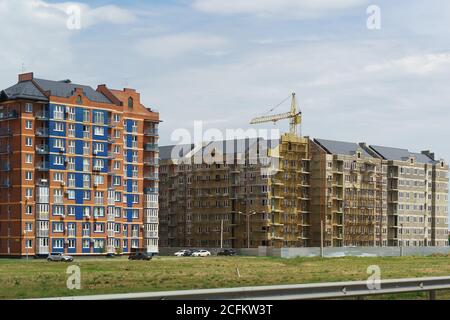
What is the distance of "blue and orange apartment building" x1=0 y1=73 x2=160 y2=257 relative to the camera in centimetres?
10750

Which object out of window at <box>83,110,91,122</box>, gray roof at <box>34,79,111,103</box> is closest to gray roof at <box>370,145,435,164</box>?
gray roof at <box>34,79,111,103</box>

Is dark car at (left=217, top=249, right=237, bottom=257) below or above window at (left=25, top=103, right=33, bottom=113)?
below

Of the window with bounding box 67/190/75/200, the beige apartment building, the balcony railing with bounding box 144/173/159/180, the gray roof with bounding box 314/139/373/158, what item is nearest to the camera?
the window with bounding box 67/190/75/200

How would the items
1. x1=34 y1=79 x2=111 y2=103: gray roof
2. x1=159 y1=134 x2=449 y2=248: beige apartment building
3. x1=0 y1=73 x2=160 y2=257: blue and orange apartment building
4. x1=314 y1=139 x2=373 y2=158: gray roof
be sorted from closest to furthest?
x1=0 y1=73 x2=160 y2=257: blue and orange apartment building < x1=34 y1=79 x2=111 y2=103: gray roof < x1=159 y1=134 x2=449 y2=248: beige apartment building < x1=314 y1=139 x2=373 y2=158: gray roof

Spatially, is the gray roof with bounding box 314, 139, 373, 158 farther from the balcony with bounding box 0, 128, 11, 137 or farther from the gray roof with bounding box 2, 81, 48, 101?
the balcony with bounding box 0, 128, 11, 137

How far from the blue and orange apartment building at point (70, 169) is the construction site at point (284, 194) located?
2137 cm

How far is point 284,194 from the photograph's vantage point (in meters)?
139

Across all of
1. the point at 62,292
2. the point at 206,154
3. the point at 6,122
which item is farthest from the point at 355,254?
the point at 62,292

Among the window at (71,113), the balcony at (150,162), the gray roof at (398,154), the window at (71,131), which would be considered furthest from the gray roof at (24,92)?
the gray roof at (398,154)

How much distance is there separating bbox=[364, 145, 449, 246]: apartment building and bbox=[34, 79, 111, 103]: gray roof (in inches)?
2513

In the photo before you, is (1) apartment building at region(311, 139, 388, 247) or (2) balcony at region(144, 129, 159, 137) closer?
(2) balcony at region(144, 129, 159, 137)

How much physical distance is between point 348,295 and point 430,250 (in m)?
131

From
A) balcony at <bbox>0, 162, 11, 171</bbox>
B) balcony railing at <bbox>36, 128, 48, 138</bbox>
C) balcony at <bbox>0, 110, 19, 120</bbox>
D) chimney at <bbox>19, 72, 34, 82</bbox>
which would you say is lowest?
balcony at <bbox>0, 162, 11, 171</bbox>
